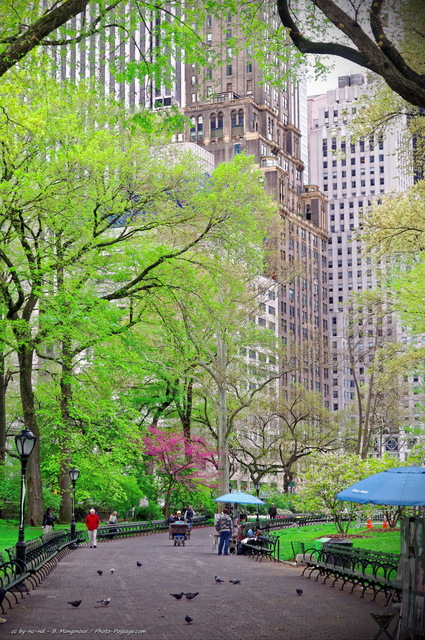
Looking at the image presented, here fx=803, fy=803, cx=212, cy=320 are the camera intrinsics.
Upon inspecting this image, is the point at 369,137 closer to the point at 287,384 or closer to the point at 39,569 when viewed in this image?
the point at 39,569

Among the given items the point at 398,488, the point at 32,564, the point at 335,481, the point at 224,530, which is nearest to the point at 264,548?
the point at 224,530

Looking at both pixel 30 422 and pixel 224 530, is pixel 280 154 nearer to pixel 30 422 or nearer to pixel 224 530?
pixel 30 422

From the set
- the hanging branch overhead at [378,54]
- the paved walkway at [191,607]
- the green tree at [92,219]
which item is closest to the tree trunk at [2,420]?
the green tree at [92,219]

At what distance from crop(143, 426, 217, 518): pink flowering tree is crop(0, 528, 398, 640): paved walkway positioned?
2567cm

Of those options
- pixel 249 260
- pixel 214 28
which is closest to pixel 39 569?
pixel 249 260

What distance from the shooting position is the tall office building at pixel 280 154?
13888 centimetres

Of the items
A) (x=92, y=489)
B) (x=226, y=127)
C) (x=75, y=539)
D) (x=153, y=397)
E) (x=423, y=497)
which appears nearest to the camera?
(x=423, y=497)

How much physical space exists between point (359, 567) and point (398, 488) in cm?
494

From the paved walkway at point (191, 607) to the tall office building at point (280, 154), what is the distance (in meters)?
109

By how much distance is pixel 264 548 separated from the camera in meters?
28.0

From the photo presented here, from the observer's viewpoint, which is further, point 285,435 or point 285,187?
point 285,187

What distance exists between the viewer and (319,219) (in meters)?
162

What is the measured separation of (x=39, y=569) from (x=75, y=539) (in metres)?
14.1

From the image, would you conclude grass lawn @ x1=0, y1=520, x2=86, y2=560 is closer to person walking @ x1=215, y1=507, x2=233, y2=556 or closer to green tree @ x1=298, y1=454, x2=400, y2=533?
person walking @ x1=215, y1=507, x2=233, y2=556
